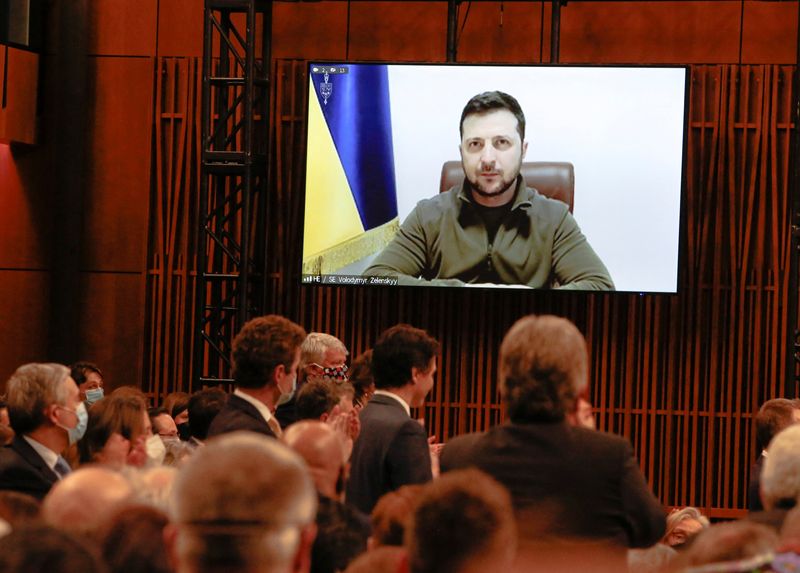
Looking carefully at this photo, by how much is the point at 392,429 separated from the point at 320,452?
3.98 feet

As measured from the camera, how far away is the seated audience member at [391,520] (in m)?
2.68

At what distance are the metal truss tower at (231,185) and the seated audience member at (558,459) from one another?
5.98 metres

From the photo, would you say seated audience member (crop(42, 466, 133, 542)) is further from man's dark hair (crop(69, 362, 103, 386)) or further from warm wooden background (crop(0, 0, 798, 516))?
warm wooden background (crop(0, 0, 798, 516))

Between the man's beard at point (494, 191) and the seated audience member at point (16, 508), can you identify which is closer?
the seated audience member at point (16, 508)

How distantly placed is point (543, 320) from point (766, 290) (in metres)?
6.82

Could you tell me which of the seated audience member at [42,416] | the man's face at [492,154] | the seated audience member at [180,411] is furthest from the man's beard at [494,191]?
the seated audience member at [42,416]

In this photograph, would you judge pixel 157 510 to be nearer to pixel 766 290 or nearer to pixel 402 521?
pixel 402 521

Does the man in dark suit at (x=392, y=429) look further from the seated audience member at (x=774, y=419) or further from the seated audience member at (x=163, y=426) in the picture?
the seated audience member at (x=774, y=419)

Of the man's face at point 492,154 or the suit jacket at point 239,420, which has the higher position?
the man's face at point 492,154

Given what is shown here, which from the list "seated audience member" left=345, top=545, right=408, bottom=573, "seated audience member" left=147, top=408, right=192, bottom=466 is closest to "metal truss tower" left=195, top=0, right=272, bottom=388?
"seated audience member" left=147, top=408, right=192, bottom=466

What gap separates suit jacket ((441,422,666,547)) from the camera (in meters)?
2.71

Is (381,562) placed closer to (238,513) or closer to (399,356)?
(238,513)

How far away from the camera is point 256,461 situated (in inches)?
66.5

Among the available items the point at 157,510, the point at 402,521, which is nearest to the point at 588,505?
the point at 402,521
